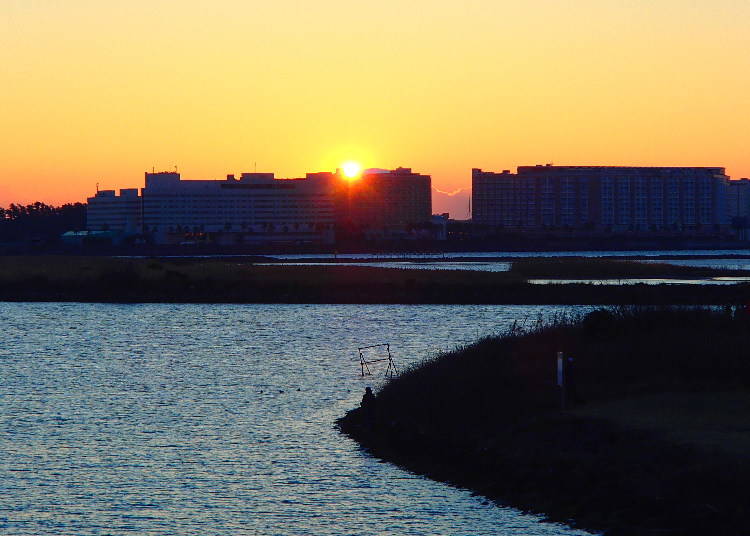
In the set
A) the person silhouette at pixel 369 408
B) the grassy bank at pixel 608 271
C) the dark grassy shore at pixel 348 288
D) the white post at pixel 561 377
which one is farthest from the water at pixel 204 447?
the grassy bank at pixel 608 271

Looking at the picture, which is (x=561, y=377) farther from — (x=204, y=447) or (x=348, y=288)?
(x=348, y=288)

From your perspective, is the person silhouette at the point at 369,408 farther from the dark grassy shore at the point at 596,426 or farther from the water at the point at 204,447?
the water at the point at 204,447

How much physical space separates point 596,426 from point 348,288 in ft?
304

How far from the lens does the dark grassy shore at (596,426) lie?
89.3 feet

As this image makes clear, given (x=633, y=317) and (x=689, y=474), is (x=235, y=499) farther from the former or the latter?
(x=633, y=317)

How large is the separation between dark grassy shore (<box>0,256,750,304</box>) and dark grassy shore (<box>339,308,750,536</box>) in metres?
55.9

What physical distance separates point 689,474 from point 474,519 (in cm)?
486

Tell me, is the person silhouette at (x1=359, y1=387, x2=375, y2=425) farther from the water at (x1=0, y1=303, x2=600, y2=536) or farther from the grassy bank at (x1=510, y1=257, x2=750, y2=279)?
the grassy bank at (x1=510, y1=257, x2=750, y2=279)

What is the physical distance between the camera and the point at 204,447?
38062mm

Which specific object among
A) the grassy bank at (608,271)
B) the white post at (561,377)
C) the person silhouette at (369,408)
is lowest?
the grassy bank at (608,271)

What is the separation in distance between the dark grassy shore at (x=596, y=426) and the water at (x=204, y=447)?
4.03 feet

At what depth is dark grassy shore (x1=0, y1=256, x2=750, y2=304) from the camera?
111 m

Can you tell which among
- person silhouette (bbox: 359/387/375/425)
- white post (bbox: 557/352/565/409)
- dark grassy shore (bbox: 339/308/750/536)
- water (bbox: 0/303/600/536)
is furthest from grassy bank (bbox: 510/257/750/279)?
white post (bbox: 557/352/565/409)

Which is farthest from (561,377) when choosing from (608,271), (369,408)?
(608,271)
